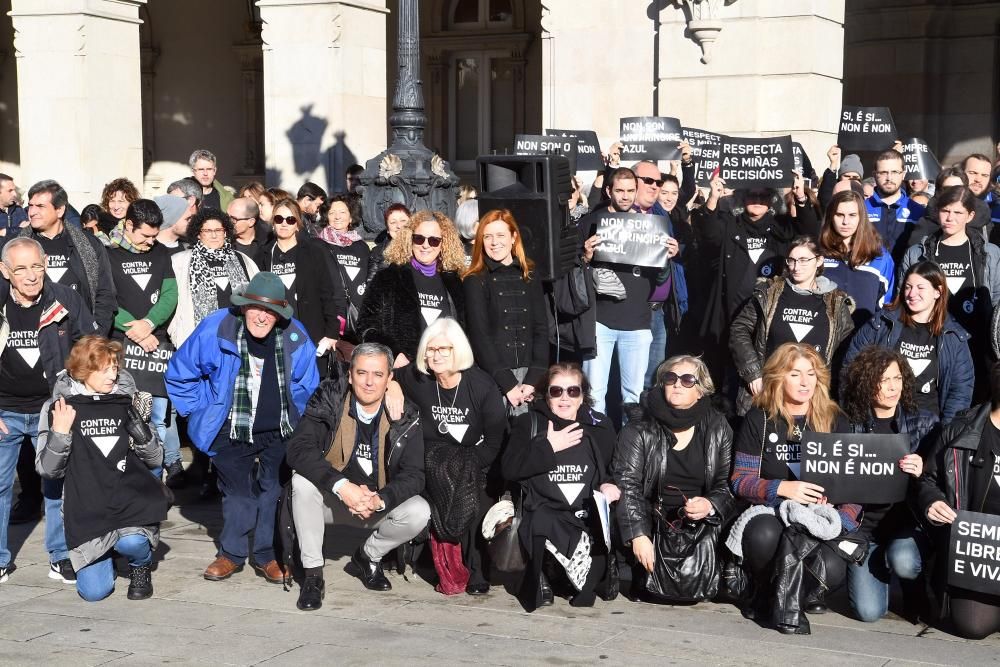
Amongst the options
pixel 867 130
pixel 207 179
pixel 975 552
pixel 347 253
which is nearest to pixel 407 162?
pixel 207 179

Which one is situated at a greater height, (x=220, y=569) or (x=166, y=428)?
(x=166, y=428)

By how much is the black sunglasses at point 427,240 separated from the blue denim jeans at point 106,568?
2.12 metres

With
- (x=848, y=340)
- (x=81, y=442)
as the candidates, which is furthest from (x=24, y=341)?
(x=848, y=340)

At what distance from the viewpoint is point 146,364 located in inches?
349

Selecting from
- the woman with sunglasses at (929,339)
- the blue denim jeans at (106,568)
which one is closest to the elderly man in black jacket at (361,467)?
the blue denim jeans at (106,568)

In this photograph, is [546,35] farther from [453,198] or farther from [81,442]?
[81,442]

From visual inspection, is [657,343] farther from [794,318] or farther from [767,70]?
[767,70]

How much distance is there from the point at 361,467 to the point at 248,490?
2.25 ft

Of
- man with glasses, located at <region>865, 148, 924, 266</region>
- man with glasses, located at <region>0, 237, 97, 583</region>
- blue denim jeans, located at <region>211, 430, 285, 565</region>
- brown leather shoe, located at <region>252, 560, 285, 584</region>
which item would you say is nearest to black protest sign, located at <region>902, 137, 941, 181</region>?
man with glasses, located at <region>865, 148, 924, 266</region>

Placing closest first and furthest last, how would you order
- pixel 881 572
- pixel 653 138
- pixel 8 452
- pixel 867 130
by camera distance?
pixel 881 572
pixel 8 452
pixel 653 138
pixel 867 130

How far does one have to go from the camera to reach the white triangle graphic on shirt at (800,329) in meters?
7.86

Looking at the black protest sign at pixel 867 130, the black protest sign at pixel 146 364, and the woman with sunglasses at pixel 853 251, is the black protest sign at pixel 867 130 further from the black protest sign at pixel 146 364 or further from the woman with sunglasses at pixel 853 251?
the black protest sign at pixel 146 364

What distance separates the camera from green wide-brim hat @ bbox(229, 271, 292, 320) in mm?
7332

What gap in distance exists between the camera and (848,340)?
7867mm
